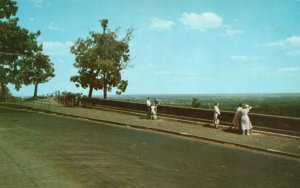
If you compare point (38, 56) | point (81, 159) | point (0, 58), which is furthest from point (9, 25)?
point (81, 159)

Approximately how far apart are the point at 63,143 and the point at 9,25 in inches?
1679

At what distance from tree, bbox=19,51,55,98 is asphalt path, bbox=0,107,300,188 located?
5777 cm

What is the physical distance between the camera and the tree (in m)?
74.6

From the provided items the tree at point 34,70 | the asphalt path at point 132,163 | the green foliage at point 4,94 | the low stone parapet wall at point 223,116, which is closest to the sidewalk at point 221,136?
the low stone parapet wall at point 223,116

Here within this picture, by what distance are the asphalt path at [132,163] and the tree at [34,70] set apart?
190 feet

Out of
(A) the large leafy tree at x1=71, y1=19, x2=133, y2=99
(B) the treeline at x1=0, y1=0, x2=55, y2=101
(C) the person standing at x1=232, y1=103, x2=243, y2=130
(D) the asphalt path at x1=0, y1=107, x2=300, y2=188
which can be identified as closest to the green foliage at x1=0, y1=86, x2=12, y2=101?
(B) the treeline at x1=0, y1=0, x2=55, y2=101

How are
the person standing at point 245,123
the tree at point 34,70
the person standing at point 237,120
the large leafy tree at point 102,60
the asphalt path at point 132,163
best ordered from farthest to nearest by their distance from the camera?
the tree at point 34,70, the large leafy tree at point 102,60, the person standing at point 237,120, the person standing at point 245,123, the asphalt path at point 132,163

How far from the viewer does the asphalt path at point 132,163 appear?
10156mm

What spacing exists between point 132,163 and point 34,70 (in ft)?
234

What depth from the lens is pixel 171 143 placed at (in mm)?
17688

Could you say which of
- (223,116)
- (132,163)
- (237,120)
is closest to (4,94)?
(223,116)

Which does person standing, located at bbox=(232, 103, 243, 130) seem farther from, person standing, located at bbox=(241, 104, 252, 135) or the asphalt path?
the asphalt path

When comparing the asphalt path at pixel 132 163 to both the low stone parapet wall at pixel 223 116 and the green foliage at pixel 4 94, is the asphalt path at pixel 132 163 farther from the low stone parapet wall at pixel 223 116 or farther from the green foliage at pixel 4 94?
the green foliage at pixel 4 94

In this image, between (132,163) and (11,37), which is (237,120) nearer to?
A: (132,163)
